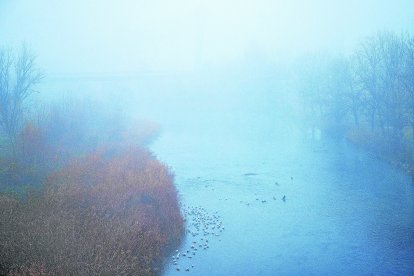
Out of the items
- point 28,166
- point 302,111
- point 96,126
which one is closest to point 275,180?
point 28,166

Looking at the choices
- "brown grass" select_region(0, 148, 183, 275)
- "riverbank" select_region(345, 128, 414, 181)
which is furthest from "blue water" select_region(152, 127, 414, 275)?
"brown grass" select_region(0, 148, 183, 275)

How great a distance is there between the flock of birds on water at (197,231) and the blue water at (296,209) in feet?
0.38

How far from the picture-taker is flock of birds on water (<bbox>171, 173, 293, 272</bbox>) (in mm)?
18219

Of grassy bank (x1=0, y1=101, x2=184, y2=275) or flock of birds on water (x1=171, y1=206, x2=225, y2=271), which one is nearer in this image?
grassy bank (x1=0, y1=101, x2=184, y2=275)

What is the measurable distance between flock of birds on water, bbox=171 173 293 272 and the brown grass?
79 cm

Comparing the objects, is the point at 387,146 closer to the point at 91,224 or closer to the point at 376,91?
the point at 376,91

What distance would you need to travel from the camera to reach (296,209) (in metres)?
25.4

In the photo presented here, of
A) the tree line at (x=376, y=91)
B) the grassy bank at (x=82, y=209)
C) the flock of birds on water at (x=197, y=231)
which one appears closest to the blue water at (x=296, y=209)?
the flock of birds on water at (x=197, y=231)

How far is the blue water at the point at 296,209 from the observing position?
18047mm

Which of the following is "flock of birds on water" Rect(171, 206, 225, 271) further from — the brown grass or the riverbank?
the riverbank

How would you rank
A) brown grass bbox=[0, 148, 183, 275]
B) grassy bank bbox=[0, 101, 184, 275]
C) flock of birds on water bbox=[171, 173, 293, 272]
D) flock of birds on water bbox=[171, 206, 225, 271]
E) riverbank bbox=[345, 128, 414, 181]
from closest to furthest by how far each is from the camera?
brown grass bbox=[0, 148, 183, 275], grassy bank bbox=[0, 101, 184, 275], flock of birds on water bbox=[171, 173, 293, 272], flock of birds on water bbox=[171, 206, 225, 271], riverbank bbox=[345, 128, 414, 181]

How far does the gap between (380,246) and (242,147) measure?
90.7 ft

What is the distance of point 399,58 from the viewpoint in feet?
135

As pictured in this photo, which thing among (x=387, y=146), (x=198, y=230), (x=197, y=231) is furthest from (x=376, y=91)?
(x=197, y=231)
